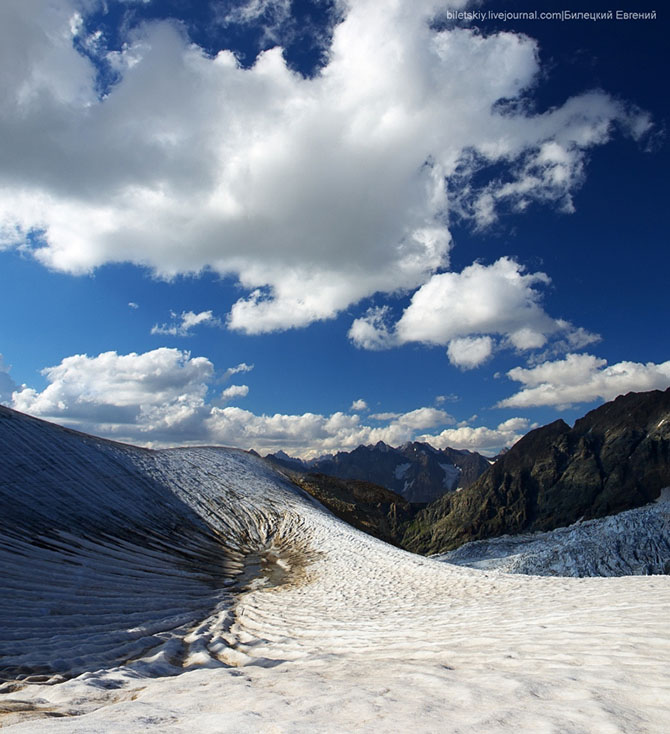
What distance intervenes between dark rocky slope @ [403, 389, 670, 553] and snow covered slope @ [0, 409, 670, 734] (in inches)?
6473

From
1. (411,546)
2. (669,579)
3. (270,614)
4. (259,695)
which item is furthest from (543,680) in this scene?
(411,546)

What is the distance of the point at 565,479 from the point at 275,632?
190072 millimetres

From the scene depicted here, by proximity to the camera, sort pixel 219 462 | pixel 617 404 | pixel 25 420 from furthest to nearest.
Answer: pixel 617 404, pixel 219 462, pixel 25 420

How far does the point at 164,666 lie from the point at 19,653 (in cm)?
291

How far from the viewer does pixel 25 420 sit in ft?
90.6

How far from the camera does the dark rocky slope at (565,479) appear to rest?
158500mm

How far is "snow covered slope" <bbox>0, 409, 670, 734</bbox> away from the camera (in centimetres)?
390

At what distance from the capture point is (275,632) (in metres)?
10.6

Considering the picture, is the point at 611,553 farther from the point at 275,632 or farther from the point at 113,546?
the point at 275,632

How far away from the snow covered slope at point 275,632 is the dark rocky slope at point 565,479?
164425mm

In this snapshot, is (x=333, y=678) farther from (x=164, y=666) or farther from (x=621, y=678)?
(x=164, y=666)

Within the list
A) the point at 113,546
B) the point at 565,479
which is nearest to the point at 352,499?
the point at 113,546

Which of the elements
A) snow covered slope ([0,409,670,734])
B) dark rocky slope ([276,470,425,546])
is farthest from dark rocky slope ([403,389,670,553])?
snow covered slope ([0,409,670,734])

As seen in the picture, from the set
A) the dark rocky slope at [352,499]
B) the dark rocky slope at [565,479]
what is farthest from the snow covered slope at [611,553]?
the dark rocky slope at [565,479]
